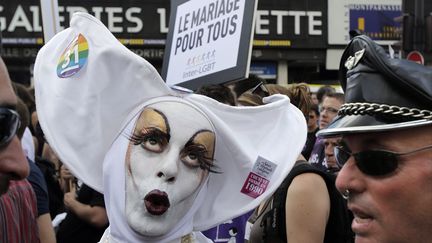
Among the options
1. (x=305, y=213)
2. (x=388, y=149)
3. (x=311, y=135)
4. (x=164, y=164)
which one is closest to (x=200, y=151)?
(x=164, y=164)

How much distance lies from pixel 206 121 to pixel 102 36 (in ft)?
1.60

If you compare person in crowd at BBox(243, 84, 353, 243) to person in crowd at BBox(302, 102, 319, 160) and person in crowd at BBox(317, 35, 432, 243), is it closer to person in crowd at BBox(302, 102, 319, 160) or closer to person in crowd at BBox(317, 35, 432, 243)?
person in crowd at BBox(317, 35, 432, 243)

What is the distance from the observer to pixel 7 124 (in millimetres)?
1902

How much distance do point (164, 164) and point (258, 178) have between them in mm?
440

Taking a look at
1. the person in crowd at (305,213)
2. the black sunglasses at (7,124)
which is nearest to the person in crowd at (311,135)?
the person in crowd at (305,213)

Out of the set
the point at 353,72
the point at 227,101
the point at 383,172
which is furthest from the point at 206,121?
the point at 227,101

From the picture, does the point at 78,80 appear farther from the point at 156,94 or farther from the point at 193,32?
the point at 193,32

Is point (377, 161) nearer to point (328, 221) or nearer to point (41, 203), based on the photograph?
point (328, 221)

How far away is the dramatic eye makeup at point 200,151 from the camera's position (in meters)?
2.49

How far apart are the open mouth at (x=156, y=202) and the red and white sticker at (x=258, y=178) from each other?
40 cm

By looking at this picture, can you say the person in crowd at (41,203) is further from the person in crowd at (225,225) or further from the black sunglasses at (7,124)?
the black sunglasses at (7,124)

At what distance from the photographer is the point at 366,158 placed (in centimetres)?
178

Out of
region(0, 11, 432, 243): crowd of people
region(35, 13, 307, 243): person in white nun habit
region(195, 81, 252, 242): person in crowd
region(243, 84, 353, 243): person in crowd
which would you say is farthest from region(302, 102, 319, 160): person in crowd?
region(35, 13, 307, 243): person in white nun habit

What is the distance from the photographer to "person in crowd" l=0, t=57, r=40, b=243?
1.91 metres
